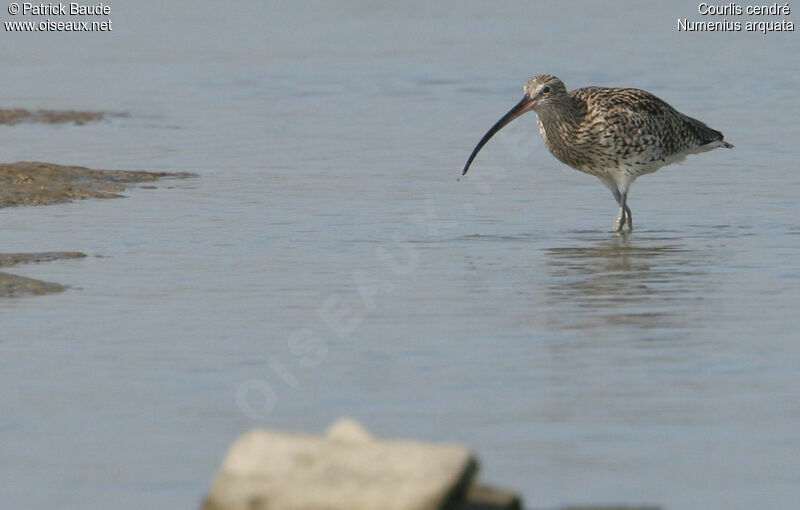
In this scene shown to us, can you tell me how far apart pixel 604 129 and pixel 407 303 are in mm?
5198

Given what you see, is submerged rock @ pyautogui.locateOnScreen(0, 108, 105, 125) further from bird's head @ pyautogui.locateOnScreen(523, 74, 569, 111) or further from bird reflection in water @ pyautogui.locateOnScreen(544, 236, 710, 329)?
bird reflection in water @ pyautogui.locateOnScreen(544, 236, 710, 329)

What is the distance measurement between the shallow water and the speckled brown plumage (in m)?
0.51

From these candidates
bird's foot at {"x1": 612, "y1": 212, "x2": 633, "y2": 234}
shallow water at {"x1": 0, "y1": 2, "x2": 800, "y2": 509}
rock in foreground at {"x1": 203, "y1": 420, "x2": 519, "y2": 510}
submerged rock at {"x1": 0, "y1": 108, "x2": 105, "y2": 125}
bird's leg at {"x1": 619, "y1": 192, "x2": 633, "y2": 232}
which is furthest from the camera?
submerged rock at {"x1": 0, "y1": 108, "x2": 105, "y2": 125}

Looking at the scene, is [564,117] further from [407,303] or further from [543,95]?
[407,303]

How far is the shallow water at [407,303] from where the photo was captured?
7613 millimetres

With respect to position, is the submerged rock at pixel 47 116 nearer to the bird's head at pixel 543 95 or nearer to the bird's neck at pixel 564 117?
the bird's head at pixel 543 95

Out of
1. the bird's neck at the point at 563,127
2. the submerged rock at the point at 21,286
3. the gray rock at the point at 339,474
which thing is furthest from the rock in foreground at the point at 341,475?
the bird's neck at the point at 563,127

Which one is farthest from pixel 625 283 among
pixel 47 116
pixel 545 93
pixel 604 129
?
pixel 47 116

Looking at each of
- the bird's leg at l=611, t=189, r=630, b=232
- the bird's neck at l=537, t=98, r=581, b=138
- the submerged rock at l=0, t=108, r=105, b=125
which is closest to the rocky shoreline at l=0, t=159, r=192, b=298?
the bird's neck at l=537, t=98, r=581, b=138

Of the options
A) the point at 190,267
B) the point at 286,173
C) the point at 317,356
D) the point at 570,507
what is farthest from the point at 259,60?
the point at 570,507

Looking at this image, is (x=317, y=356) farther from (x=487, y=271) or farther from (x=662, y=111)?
(x=662, y=111)

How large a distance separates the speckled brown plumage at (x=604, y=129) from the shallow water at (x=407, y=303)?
0.51 meters

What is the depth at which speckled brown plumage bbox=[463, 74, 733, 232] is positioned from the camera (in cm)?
1623

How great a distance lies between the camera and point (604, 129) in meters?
16.2
